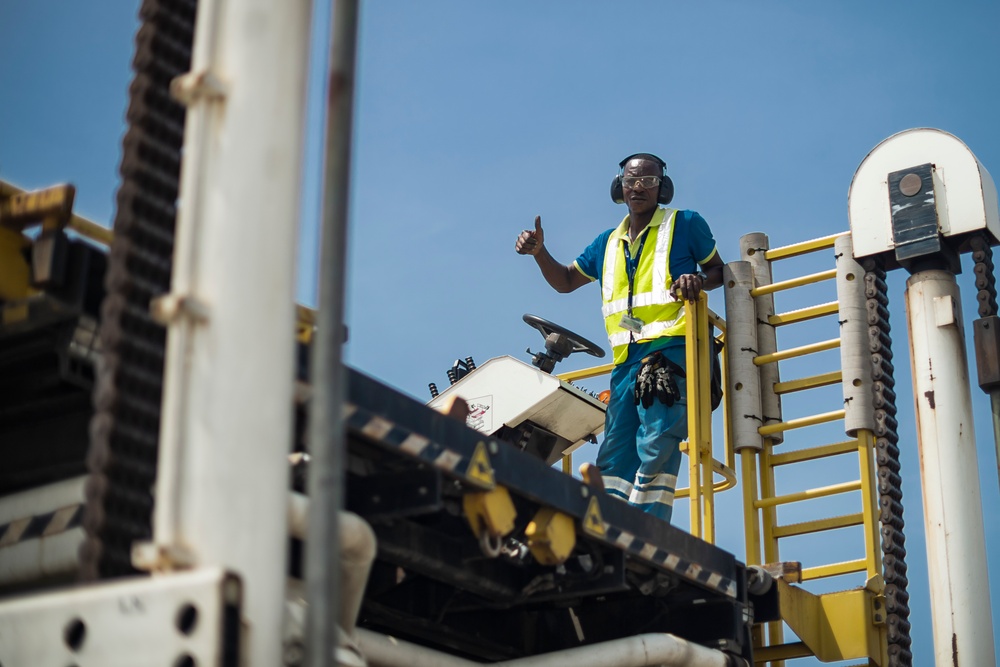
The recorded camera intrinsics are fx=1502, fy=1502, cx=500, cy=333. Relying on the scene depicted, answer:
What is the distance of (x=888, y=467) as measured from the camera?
28.6 ft

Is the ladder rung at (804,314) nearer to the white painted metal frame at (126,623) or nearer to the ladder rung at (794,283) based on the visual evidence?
the ladder rung at (794,283)

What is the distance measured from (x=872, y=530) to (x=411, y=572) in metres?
3.13

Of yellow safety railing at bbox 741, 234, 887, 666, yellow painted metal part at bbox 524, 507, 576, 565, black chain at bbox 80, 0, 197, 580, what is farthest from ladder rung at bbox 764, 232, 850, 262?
black chain at bbox 80, 0, 197, 580

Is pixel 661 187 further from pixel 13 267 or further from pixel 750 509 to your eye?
pixel 13 267

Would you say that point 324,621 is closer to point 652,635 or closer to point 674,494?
point 652,635

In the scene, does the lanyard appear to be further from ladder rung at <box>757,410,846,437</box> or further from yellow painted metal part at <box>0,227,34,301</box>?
yellow painted metal part at <box>0,227,34,301</box>

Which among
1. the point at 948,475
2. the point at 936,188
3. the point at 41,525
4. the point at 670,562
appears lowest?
the point at 41,525

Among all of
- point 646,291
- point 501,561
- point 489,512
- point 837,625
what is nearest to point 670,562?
point 501,561

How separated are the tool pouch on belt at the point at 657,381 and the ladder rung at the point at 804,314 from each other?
0.87 m

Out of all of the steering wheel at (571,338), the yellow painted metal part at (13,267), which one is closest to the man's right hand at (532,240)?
the steering wheel at (571,338)

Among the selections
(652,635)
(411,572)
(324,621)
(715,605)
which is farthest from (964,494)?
(324,621)

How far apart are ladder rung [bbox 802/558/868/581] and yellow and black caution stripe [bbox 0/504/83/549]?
183 inches

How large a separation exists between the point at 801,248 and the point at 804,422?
125 centimetres

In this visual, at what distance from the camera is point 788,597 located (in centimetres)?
819
